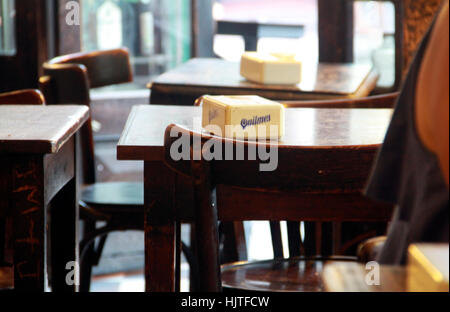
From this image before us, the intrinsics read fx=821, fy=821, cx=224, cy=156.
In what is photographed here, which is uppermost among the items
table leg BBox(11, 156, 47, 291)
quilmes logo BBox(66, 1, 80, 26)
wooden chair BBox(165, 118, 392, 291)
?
quilmes logo BBox(66, 1, 80, 26)

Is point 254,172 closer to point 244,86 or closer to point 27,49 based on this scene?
point 244,86

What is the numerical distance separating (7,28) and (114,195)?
6.09ft

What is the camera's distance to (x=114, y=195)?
8.29 ft

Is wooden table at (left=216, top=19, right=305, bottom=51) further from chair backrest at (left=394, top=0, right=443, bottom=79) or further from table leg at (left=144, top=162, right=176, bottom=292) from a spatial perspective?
table leg at (left=144, top=162, right=176, bottom=292)

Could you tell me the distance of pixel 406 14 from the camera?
2.98 meters

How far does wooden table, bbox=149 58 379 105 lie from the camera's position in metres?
2.52

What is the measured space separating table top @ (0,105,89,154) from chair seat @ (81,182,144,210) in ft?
1.89

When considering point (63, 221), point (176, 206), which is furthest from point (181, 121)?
point (63, 221)

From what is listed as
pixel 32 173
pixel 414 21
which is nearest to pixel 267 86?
pixel 414 21

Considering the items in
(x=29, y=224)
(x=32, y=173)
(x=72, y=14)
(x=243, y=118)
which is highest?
(x=72, y=14)

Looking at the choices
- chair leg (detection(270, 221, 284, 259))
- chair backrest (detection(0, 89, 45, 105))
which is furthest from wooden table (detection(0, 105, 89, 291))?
chair leg (detection(270, 221, 284, 259))

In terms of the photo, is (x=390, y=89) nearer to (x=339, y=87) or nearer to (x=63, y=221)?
(x=339, y=87)

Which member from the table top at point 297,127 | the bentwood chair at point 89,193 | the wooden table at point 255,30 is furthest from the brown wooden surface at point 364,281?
the wooden table at point 255,30

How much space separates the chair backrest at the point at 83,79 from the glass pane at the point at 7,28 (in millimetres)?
1247
